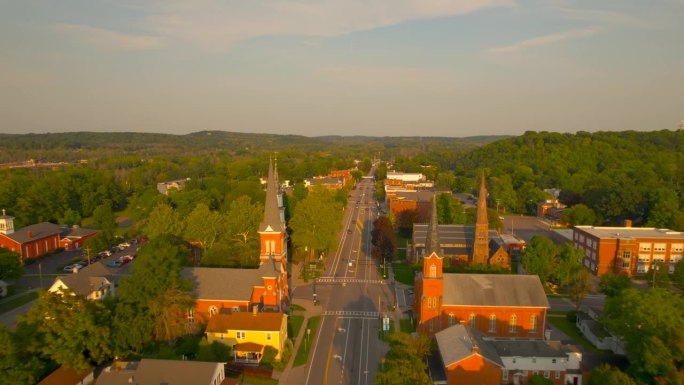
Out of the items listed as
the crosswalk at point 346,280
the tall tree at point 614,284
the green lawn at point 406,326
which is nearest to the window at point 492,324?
the green lawn at point 406,326

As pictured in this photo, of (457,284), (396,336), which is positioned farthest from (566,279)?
(396,336)

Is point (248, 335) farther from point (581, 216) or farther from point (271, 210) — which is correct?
point (581, 216)

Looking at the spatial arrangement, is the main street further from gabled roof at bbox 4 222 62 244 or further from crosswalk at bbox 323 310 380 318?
gabled roof at bbox 4 222 62 244

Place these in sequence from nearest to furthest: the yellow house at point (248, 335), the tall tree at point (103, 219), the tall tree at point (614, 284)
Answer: the yellow house at point (248, 335) → the tall tree at point (614, 284) → the tall tree at point (103, 219)

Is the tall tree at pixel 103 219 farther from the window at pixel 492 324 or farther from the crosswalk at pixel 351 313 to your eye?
the window at pixel 492 324

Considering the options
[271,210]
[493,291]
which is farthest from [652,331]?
[271,210]

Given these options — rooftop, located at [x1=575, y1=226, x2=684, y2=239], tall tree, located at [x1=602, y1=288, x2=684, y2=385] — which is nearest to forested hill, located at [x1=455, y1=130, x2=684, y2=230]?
rooftop, located at [x1=575, y1=226, x2=684, y2=239]

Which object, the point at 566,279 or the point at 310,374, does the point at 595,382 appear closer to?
the point at 310,374
